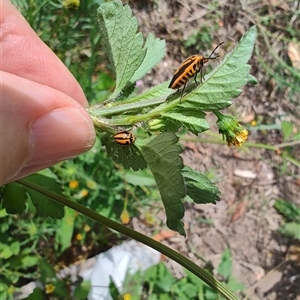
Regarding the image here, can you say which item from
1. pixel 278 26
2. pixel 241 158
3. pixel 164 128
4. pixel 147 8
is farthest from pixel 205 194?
pixel 278 26

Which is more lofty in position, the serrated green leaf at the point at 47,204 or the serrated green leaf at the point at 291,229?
the serrated green leaf at the point at 47,204

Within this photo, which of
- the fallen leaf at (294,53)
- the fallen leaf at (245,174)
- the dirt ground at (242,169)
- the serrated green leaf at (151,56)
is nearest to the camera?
the serrated green leaf at (151,56)

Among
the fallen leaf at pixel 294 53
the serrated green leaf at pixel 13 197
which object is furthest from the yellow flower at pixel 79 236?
the fallen leaf at pixel 294 53

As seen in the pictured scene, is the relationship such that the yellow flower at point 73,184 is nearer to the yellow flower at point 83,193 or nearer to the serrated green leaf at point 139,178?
the yellow flower at point 83,193

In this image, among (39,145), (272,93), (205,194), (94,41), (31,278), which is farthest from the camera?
(272,93)

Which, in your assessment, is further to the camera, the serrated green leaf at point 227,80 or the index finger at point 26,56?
the index finger at point 26,56

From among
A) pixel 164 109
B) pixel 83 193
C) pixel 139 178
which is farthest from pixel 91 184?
pixel 164 109

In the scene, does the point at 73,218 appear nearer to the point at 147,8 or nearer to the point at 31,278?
the point at 31,278

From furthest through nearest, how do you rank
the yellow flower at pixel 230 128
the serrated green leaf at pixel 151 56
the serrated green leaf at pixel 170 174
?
the serrated green leaf at pixel 151 56
the yellow flower at pixel 230 128
the serrated green leaf at pixel 170 174
